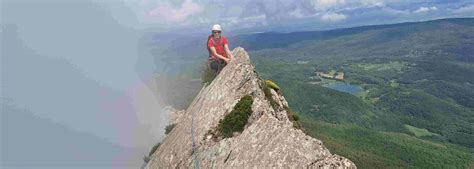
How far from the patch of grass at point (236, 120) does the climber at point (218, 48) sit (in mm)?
7486

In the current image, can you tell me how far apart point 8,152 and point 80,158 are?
15367 mm

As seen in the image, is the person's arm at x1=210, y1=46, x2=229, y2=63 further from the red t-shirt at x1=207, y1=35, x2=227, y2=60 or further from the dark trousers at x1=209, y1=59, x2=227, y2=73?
the dark trousers at x1=209, y1=59, x2=227, y2=73

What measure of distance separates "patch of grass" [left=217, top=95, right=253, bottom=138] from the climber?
7.49 metres

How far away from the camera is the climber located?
35.7m

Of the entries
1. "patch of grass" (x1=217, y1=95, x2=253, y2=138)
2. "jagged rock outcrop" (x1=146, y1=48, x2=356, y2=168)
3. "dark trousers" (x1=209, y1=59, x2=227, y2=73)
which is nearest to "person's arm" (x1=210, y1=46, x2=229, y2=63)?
"jagged rock outcrop" (x1=146, y1=48, x2=356, y2=168)

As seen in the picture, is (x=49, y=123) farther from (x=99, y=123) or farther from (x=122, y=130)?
(x=122, y=130)

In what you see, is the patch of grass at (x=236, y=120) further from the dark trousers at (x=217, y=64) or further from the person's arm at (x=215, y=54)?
the dark trousers at (x=217, y=64)

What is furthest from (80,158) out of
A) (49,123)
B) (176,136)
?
(176,136)

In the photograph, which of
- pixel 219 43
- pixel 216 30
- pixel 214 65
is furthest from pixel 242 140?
pixel 214 65

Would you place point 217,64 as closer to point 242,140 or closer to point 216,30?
point 216,30

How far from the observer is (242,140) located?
89.6 ft

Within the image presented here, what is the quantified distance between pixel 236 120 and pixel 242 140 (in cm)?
216

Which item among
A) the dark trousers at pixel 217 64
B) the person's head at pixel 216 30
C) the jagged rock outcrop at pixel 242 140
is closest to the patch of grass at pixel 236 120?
the jagged rock outcrop at pixel 242 140

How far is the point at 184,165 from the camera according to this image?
2989 centimetres
